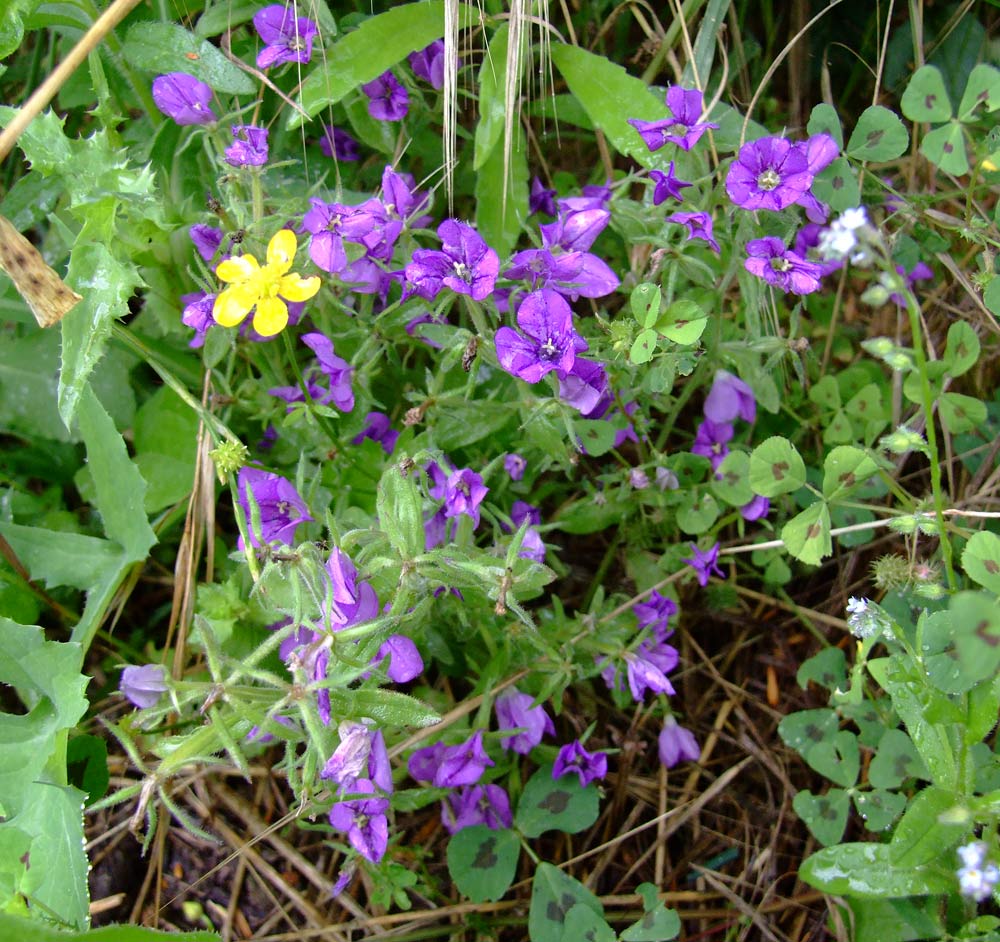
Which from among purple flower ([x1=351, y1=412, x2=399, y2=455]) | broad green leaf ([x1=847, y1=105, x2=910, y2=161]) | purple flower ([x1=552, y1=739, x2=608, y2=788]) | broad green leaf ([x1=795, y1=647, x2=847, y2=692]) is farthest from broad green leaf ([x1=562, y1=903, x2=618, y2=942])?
broad green leaf ([x1=847, y1=105, x2=910, y2=161])

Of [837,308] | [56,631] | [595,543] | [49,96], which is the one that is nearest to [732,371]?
[837,308]

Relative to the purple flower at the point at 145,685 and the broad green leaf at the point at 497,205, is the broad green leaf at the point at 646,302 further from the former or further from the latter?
the purple flower at the point at 145,685

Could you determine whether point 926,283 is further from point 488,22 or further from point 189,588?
point 189,588

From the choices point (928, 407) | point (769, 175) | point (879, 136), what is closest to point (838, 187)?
point (879, 136)

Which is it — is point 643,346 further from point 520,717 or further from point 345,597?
point 520,717

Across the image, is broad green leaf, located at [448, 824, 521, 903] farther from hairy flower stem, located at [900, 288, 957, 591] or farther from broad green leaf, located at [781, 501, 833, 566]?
hairy flower stem, located at [900, 288, 957, 591]

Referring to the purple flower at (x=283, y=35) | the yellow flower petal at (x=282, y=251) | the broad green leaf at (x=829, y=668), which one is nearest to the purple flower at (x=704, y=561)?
the broad green leaf at (x=829, y=668)
